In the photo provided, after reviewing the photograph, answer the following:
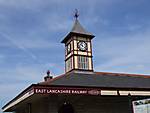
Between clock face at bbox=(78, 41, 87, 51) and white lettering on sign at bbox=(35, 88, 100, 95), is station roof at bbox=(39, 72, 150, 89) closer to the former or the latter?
white lettering on sign at bbox=(35, 88, 100, 95)

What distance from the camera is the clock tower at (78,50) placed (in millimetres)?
21844

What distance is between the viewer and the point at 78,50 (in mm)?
22078

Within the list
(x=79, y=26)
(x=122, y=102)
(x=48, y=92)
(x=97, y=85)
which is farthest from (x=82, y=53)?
(x=48, y=92)

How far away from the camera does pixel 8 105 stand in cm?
1956

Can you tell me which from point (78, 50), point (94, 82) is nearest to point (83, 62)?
point (78, 50)

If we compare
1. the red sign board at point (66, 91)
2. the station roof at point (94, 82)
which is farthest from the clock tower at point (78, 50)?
the red sign board at point (66, 91)

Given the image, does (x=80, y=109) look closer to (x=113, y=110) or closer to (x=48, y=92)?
(x=113, y=110)

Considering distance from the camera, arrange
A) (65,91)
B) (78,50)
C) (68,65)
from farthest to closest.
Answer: (68,65), (78,50), (65,91)

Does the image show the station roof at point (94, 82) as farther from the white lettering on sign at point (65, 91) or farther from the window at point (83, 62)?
the window at point (83, 62)

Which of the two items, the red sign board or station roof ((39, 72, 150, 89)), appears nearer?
the red sign board

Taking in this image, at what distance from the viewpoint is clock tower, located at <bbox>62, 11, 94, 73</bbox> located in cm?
2184

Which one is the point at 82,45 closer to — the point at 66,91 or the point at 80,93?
the point at 80,93

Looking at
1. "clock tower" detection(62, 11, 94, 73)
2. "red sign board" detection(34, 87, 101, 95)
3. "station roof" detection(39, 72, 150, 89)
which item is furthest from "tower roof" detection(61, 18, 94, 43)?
"red sign board" detection(34, 87, 101, 95)

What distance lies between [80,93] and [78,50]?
8.62 metres
